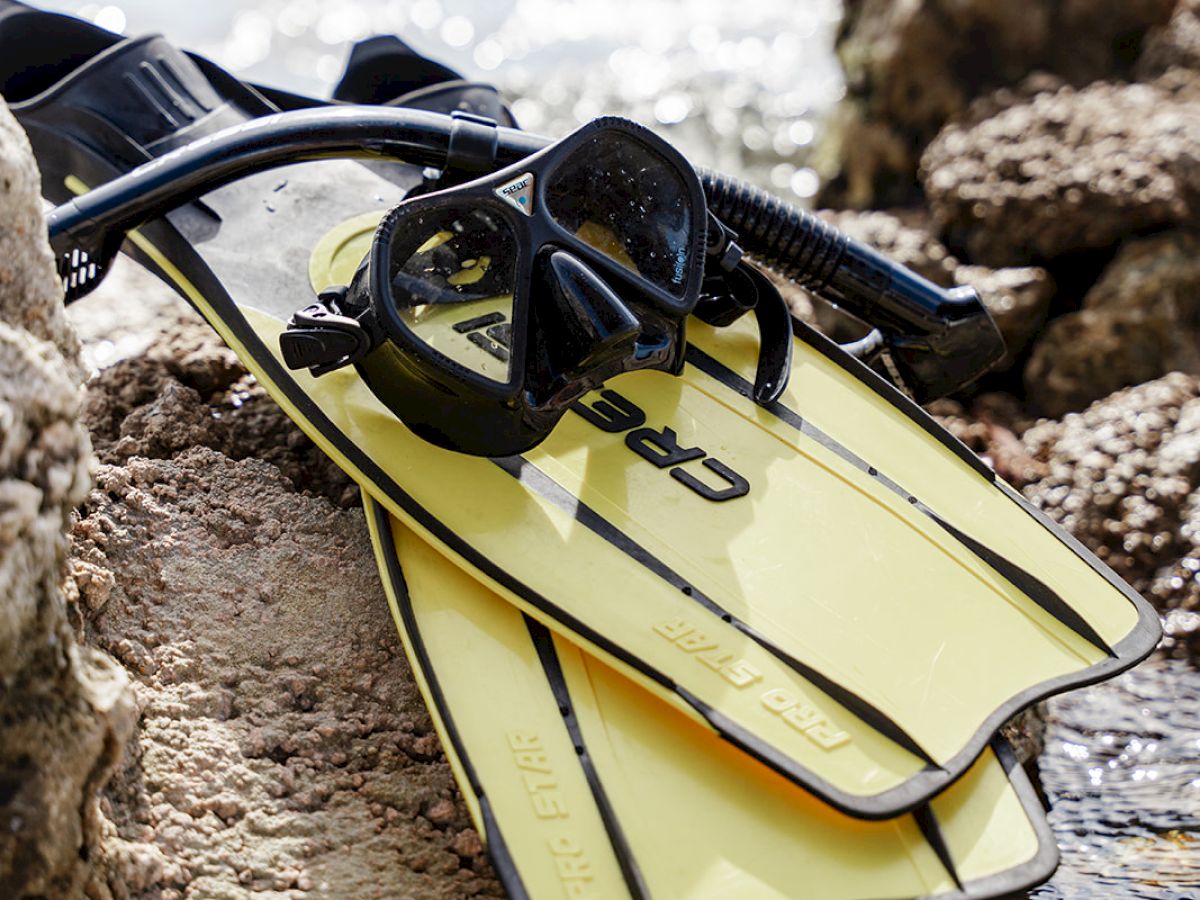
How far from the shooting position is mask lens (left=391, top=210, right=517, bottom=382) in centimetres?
177

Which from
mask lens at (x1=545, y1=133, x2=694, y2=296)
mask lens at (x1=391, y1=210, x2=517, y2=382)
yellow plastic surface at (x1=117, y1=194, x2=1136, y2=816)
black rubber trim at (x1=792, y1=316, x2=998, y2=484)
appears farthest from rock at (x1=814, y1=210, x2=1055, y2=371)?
mask lens at (x1=391, y1=210, x2=517, y2=382)

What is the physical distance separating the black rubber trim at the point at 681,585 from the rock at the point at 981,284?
5.01 ft

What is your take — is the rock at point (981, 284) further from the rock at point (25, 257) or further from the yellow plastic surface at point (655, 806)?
the rock at point (25, 257)

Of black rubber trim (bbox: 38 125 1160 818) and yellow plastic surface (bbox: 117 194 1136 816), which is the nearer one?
black rubber trim (bbox: 38 125 1160 818)

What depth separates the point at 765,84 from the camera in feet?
20.4

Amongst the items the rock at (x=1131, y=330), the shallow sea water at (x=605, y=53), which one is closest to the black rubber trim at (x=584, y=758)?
the shallow sea water at (x=605, y=53)

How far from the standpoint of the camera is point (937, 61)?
4.09 m

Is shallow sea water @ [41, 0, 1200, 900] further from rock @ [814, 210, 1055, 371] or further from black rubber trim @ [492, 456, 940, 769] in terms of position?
rock @ [814, 210, 1055, 371]

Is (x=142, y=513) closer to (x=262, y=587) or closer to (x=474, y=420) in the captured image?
(x=262, y=587)

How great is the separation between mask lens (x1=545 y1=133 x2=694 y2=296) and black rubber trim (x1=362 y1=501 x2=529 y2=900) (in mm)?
533

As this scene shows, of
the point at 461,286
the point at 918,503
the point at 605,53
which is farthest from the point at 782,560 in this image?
the point at 605,53

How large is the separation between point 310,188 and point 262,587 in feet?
3.04

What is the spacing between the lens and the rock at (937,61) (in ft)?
12.9

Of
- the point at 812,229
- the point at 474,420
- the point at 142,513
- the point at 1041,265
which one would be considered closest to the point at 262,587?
the point at 142,513
